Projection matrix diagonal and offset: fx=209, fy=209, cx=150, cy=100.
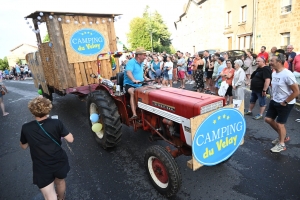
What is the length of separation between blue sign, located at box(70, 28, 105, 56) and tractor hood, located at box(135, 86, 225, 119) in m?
3.34

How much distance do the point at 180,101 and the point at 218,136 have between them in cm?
66

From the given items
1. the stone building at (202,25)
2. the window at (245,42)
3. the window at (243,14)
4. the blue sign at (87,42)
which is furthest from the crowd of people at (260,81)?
the stone building at (202,25)

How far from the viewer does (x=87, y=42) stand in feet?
20.1

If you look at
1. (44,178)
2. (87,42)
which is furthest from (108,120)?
(87,42)

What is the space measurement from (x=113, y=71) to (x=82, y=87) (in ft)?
3.95

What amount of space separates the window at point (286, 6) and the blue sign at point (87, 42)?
48.0 ft

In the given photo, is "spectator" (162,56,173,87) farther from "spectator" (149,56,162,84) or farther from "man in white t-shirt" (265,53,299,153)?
"man in white t-shirt" (265,53,299,153)

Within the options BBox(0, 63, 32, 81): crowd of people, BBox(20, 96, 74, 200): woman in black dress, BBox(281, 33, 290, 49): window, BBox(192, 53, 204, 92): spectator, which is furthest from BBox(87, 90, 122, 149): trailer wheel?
BBox(0, 63, 32, 81): crowd of people

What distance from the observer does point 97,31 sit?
20.7ft

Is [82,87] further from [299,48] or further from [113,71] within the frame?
[299,48]

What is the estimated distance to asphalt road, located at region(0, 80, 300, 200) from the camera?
2.84 metres

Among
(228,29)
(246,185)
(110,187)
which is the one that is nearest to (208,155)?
(246,185)

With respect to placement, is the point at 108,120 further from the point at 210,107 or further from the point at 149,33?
the point at 149,33

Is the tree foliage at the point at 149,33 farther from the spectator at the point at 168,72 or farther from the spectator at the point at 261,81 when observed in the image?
the spectator at the point at 261,81
